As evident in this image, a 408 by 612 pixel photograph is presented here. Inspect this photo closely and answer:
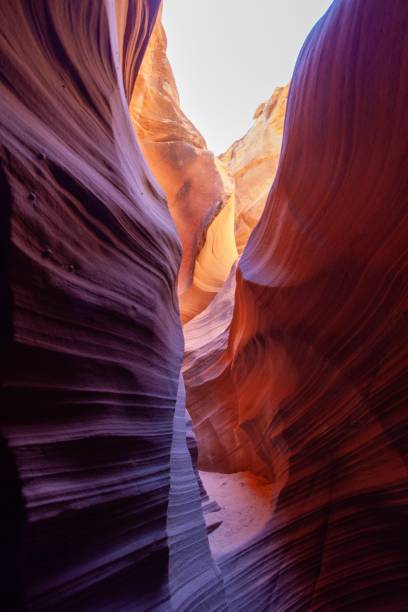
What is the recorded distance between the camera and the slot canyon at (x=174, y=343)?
1040mm

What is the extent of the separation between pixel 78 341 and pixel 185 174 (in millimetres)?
6552

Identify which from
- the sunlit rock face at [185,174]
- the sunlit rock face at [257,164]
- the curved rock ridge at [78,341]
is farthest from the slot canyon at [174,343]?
the sunlit rock face at [257,164]

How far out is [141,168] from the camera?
2.10m

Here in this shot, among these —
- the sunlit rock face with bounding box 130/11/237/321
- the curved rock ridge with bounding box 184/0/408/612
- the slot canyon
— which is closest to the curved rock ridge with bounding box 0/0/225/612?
the slot canyon

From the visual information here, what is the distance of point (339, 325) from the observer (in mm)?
2316

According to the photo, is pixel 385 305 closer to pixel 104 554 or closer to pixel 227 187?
pixel 104 554

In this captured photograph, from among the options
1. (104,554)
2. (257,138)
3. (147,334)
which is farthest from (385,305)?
(257,138)

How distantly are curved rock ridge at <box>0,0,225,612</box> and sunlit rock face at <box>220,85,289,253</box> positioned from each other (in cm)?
873

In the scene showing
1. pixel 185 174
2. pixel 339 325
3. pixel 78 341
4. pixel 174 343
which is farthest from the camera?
pixel 185 174

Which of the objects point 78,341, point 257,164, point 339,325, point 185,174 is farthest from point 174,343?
point 257,164

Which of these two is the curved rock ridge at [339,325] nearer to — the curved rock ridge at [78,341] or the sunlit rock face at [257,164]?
the curved rock ridge at [78,341]

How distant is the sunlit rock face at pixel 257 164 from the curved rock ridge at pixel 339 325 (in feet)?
24.7

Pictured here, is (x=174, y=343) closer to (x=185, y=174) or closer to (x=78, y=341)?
(x=78, y=341)

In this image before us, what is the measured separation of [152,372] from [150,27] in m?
3.24
